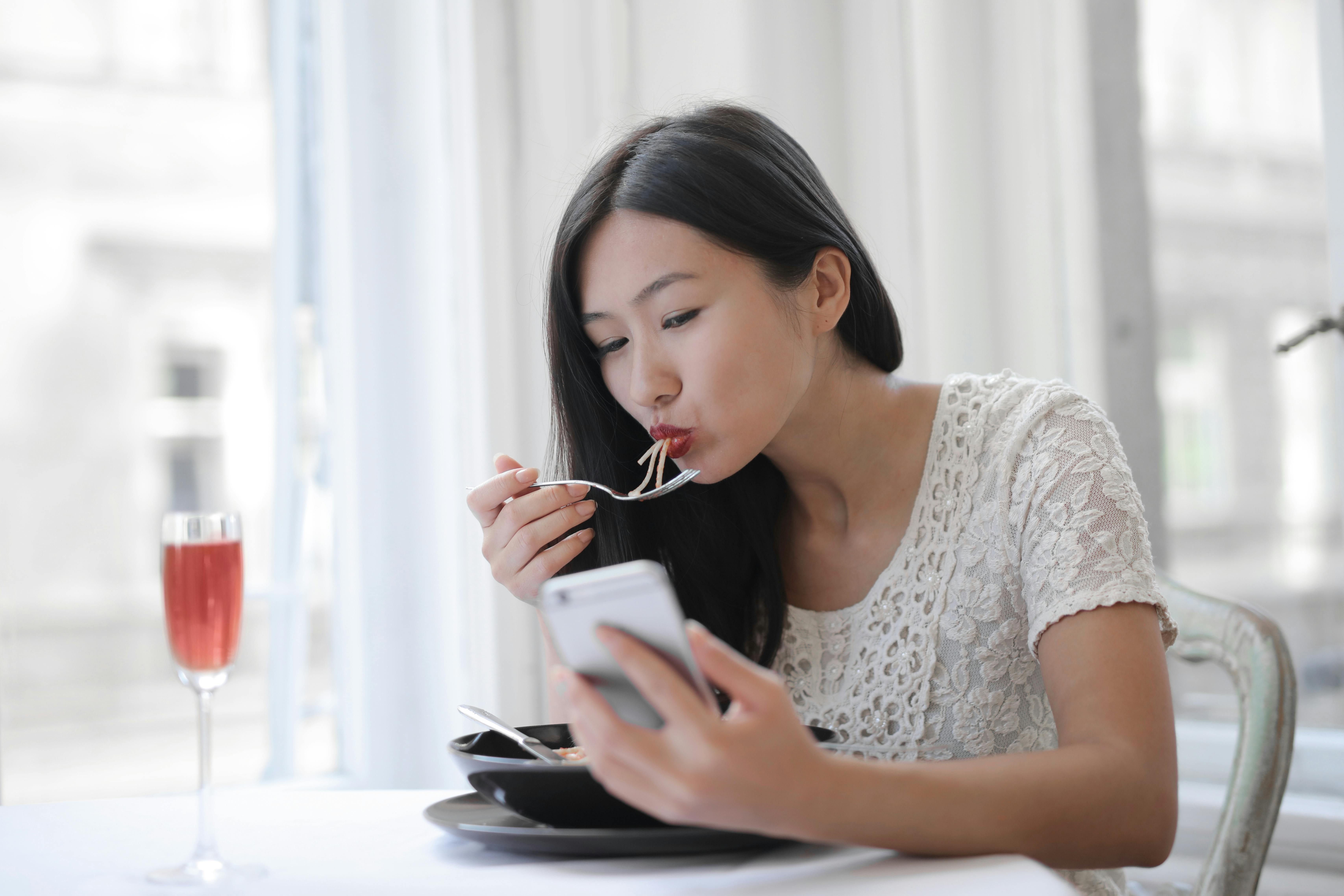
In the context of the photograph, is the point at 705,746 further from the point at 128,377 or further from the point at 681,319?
the point at 128,377

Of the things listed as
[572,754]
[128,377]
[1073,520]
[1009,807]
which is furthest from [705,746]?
[128,377]

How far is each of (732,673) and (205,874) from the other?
416mm

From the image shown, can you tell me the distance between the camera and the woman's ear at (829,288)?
134cm

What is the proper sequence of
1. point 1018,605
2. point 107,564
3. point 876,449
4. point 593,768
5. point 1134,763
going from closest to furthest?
point 593,768, point 1134,763, point 1018,605, point 876,449, point 107,564

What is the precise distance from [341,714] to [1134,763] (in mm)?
1798

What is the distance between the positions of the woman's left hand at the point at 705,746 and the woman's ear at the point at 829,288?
0.77m

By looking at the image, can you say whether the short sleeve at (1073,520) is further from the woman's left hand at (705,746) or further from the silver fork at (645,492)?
the woman's left hand at (705,746)

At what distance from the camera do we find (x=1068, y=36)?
7.44 feet

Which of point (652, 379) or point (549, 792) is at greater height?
point (652, 379)

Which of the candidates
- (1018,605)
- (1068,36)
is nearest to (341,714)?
(1018,605)

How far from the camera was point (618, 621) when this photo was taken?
2.06 ft

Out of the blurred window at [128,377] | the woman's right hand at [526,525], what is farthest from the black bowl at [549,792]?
the blurred window at [128,377]

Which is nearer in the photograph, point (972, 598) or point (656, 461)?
point (972, 598)

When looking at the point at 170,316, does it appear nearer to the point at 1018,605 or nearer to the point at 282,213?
the point at 282,213
